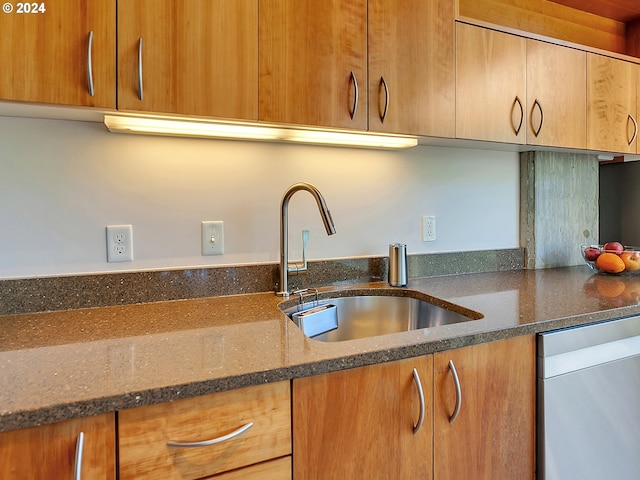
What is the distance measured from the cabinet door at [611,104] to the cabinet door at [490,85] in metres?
0.39

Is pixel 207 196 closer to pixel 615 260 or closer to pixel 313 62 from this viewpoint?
pixel 313 62

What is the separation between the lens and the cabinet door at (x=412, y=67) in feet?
3.79

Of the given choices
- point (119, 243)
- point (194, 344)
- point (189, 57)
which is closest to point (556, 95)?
point (189, 57)

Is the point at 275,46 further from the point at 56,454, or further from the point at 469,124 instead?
the point at 56,454

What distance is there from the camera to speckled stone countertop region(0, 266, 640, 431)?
23.7 inches

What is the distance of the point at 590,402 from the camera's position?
1021 millimetres

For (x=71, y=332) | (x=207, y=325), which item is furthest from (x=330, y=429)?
(x=71, y=332)

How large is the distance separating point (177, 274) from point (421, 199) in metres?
1.02

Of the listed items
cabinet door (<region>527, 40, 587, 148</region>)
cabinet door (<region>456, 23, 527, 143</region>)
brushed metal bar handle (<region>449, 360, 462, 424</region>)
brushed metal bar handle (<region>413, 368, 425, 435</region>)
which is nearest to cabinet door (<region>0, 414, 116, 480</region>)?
brushed metal bar handle (<region>413, 368, 425, 435</region>)

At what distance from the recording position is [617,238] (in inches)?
89.9

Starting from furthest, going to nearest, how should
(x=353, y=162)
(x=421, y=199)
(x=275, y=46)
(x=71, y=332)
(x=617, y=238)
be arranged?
(x=617, y=238) < (x=421, y=199) < (x=353, y=162) < (x=275, y=46) < (x=71, y=332)

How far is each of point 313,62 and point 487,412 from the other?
3.44ft

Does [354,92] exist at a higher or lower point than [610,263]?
higher

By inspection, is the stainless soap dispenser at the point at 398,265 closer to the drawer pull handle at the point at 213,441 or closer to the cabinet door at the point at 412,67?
the cabinet door at the point at 412,67
